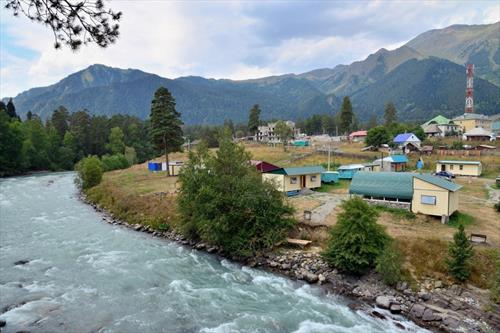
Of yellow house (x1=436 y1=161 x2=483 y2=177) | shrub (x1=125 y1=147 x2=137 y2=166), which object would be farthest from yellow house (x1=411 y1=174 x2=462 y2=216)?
shrub (x1=125 y1=147 x2=137 y2=166)

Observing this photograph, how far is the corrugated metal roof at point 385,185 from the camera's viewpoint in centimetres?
2231

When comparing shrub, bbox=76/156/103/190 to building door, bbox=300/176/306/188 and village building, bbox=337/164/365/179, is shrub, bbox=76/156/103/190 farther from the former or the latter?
village building, bbox=337/164/365/179

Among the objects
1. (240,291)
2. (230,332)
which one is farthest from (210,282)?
(230,332)

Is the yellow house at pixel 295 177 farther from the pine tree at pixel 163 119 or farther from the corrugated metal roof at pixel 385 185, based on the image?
the pine tree at pixel 163 119

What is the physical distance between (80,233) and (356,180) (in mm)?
20944

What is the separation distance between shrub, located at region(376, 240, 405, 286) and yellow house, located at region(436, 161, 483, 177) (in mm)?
26084

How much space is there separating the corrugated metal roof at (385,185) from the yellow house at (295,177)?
238 inches

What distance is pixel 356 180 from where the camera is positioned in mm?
25141

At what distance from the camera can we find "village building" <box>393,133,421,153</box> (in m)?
52.2

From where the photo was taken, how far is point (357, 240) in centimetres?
1589

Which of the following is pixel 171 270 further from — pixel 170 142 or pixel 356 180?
pixel 170 142

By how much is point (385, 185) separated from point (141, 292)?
17.6 m

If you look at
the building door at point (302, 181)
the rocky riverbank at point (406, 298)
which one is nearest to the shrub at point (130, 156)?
the building door at point (302, 181)

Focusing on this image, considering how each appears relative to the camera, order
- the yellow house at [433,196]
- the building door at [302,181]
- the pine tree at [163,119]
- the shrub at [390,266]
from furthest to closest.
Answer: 1. the pine tree at [163,119]
2. the building door at [302,181]
3. the yellow house at [433,196]
4. the shrub at [390,266]
